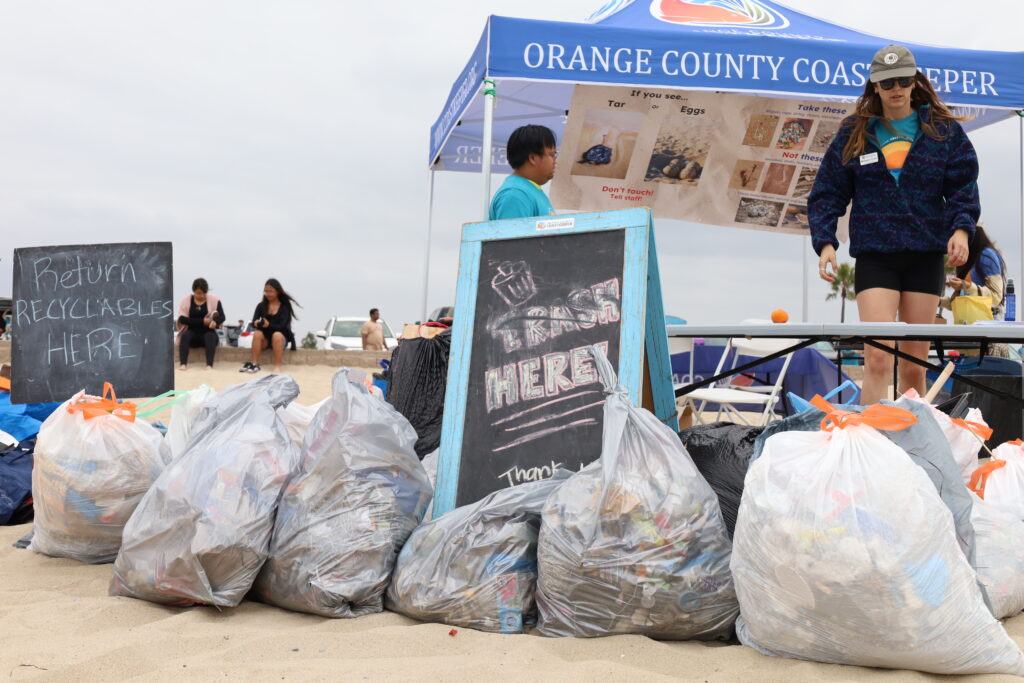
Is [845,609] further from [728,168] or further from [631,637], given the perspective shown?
[728,168]

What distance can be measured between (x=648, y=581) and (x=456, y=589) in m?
0.48

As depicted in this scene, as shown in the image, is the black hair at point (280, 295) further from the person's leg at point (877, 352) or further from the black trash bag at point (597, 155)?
the person's leg at point (877, 352)

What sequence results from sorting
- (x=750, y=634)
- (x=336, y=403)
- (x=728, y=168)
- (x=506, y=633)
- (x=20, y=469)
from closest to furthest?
(x=750, y=634)
(x=506, y=633)
(x=336, y=403)
(x=20, y=469)
(x=728, y=168)

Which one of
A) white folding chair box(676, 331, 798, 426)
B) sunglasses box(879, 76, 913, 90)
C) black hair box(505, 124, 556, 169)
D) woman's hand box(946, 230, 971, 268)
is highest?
sunglasses box(879, 76, 913, 90)

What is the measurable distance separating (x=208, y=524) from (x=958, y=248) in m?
2.68

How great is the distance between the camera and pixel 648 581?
188cm

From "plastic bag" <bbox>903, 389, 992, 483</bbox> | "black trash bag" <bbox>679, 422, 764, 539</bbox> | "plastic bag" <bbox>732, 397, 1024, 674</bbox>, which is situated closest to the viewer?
"plastic bag" <bbox>732, 397, 1024, 674</bbox>

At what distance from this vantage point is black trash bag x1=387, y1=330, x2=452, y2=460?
348cm

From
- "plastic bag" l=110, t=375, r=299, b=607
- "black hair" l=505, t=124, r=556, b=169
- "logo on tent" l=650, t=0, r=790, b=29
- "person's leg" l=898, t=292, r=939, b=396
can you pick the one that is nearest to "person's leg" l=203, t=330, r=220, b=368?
"logo on tent" l=650, t=0, r=790, b=29

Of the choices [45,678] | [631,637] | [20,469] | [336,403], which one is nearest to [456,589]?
[631,637]

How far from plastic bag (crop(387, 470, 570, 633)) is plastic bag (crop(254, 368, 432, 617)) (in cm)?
8

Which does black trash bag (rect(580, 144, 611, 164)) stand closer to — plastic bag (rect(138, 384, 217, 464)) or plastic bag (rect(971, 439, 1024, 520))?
plastic bag (rect(138, 384, 217, 464))

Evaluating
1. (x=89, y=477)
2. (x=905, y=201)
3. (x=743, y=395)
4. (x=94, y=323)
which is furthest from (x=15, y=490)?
(x=743, y=395)

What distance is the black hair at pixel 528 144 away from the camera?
3.27m
